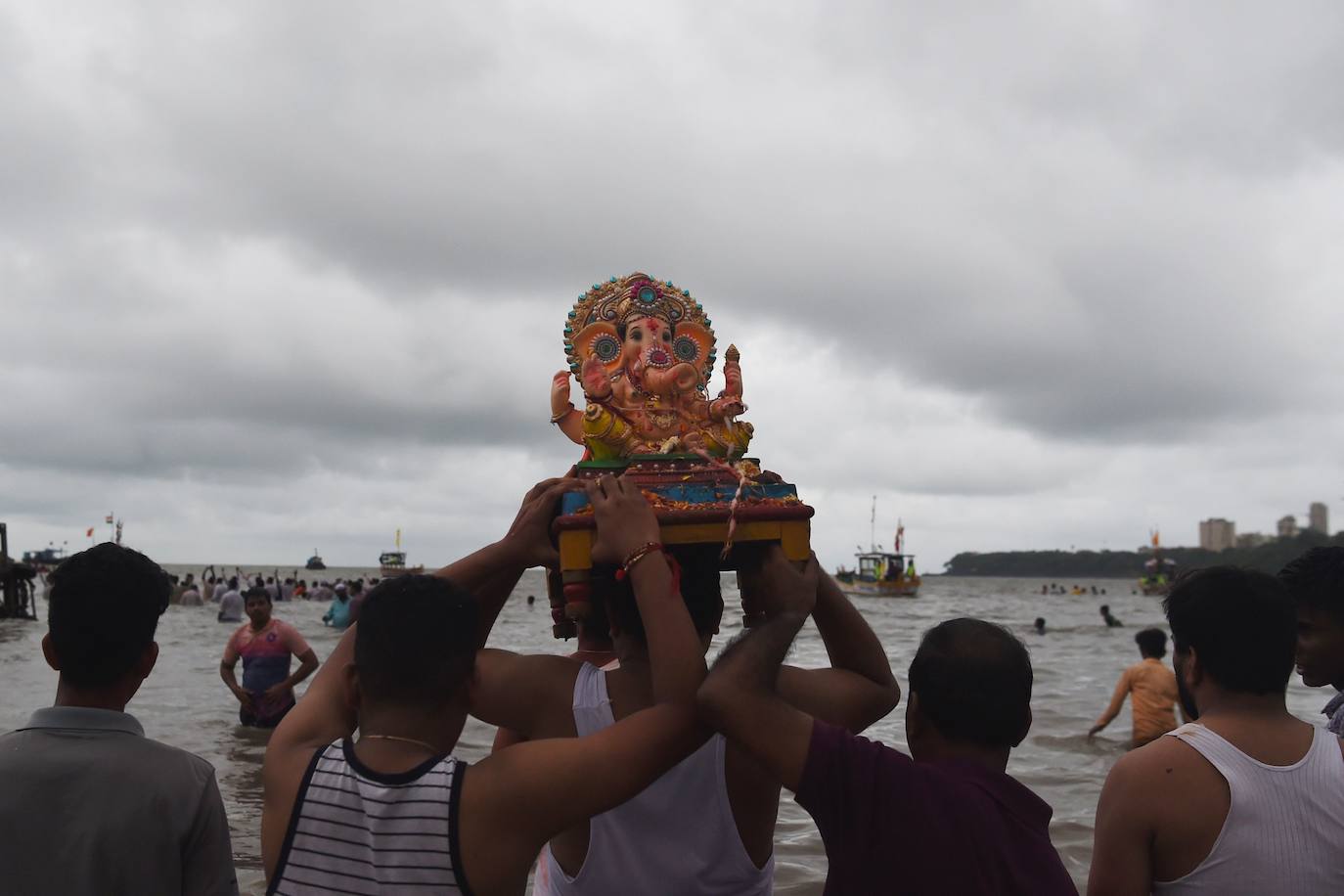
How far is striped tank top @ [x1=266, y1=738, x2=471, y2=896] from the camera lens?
2.05 metres

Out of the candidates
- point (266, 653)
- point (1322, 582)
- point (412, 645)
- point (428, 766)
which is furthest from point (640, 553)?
point (266, 653)

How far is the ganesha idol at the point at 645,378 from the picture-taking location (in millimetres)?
3926

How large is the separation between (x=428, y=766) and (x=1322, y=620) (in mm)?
2889

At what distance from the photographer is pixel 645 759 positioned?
2.18 m

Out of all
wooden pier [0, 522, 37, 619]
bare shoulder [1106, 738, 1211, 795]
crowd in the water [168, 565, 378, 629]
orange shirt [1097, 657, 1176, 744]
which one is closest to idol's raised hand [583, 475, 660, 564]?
bare shoulder [1106, 738, 1211, 795]

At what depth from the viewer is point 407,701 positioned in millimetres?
2197

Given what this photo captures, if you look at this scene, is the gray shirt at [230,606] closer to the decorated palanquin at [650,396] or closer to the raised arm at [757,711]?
the decorated palanquin at [650,396]

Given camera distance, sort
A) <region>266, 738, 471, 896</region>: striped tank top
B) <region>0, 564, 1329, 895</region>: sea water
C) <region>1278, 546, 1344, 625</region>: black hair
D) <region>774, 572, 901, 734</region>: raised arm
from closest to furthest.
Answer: <region>266, 738, 471, 896</region>: striped tank top, <region>774, 572, 901, 734</region>: raised arm, <region>1278, 546, 1344, 625</region>: black hair, <region>0, 564, 1329, 895</region>: sea water

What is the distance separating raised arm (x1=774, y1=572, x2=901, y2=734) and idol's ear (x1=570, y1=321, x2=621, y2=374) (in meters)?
1.64

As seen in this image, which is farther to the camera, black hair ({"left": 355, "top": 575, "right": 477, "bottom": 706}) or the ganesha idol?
the ganesha idol

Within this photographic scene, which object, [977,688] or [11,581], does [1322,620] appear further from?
[11,581]

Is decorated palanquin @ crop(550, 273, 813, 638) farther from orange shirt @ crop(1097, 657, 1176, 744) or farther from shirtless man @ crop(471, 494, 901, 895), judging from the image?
orange shirt @ crop(1097, 657, 1176, 744)

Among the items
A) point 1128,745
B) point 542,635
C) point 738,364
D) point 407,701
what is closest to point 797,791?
point 407,701

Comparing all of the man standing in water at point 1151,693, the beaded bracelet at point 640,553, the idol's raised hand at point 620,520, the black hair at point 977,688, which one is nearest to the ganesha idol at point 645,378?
the idol's raised hand at point 620,520
